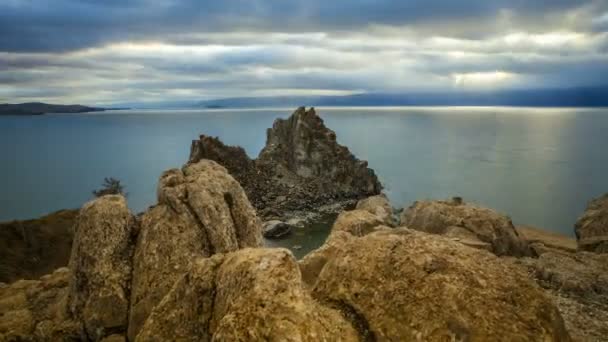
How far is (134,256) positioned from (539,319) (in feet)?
63.2

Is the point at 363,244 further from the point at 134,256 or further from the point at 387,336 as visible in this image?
the point at 134,256

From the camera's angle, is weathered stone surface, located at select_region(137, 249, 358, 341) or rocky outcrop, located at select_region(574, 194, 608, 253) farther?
rocky outcrop, located at select_region(574, 194, 608, 253)

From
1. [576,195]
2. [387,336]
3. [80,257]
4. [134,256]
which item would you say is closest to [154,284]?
[134,256]

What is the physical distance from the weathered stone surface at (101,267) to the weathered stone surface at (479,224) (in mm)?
26584

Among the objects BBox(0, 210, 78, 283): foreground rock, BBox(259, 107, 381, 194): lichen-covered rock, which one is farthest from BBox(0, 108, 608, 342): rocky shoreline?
BBox(259, 107, 381, 194): lichen-covered rock

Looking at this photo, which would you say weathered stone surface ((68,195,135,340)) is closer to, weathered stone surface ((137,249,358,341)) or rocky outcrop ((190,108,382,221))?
weathered stone surface ((137,249,358,341))

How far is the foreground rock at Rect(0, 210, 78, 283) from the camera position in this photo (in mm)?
55388

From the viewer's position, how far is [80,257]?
22.7 m

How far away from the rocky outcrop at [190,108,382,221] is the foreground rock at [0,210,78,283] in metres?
34.4

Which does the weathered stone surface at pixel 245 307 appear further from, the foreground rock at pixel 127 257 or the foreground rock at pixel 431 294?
the foreground rock at pixel 127 257

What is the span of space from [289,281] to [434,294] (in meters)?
3.32

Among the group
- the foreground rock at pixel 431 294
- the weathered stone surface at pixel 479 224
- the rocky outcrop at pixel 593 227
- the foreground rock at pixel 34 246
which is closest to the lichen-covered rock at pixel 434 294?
the foreground rock at pixel 431 294

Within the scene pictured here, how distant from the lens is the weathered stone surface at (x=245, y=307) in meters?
9.08

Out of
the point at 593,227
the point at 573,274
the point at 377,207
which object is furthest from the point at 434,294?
the point at 377,207
